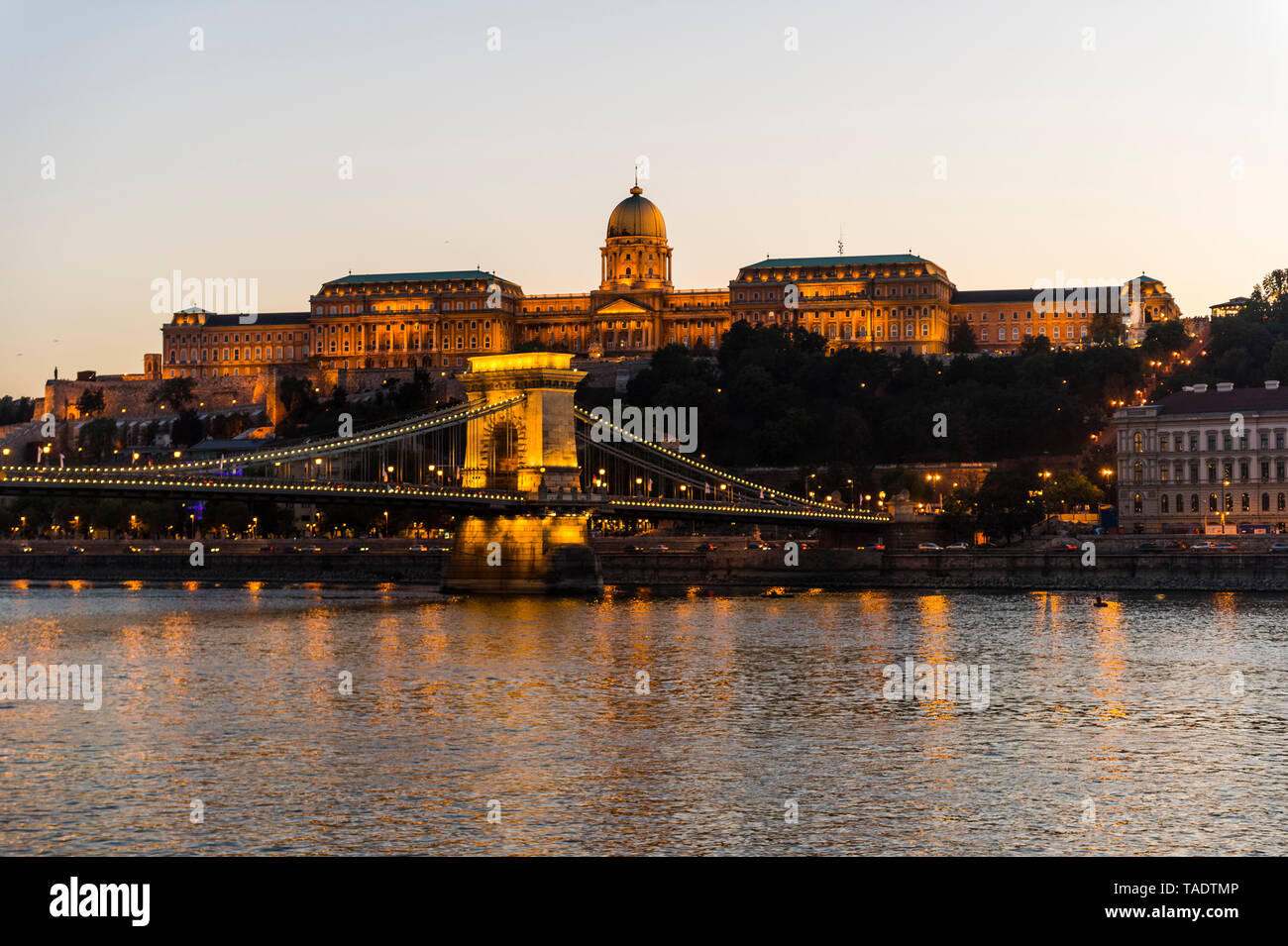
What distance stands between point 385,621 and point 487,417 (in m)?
16.4

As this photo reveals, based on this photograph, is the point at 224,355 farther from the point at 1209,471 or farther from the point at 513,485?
the point at 1209,471

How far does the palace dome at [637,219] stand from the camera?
161000mm

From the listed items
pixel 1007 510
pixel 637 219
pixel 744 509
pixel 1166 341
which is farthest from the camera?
pixel 637 219

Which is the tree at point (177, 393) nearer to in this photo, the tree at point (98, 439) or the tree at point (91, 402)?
the tree at point (91, 402)

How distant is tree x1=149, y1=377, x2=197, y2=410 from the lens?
148m

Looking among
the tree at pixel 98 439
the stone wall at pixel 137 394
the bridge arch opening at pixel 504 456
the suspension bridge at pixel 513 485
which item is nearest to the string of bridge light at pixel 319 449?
the suspension bridge at pixel 513 485

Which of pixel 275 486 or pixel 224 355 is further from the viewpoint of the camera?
pixel 224 355

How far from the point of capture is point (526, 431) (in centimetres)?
6450

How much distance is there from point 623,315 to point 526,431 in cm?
9042

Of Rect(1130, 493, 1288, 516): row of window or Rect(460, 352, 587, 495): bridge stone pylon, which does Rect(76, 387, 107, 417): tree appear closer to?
Rect(460, 352, 587, 495): bridge stone pylon

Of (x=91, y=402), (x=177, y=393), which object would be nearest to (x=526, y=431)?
(x=177, y=393)

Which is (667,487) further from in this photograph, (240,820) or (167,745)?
(240,820)
